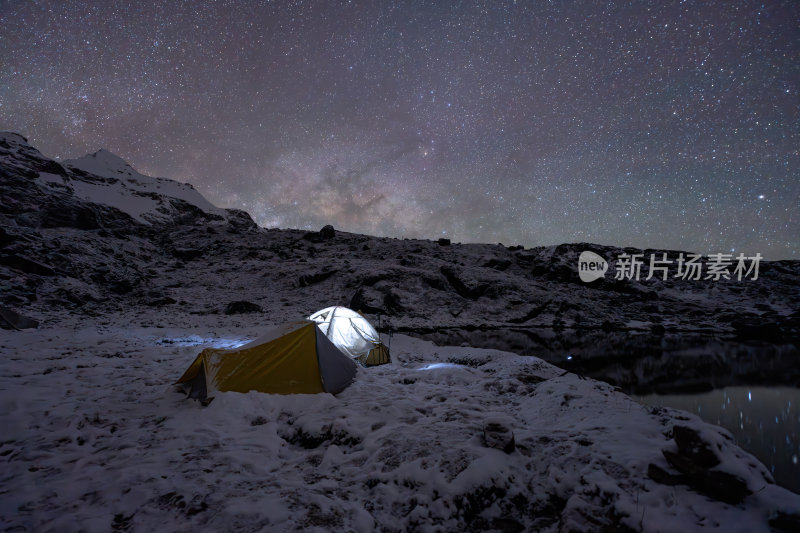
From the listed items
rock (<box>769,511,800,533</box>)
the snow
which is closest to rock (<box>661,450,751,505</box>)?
rock (<box>769,511,800,533</box>)

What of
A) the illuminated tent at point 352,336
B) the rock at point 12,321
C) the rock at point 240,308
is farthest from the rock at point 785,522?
the rock at point 240,308

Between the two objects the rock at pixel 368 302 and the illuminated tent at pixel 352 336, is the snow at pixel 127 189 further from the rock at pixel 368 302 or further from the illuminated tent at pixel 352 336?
the illuminated tent at pixel 352 336

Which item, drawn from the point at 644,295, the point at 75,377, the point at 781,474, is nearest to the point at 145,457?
the point at 75,377

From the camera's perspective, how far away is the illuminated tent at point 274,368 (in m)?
7.27

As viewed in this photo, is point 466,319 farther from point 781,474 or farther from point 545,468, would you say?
point 545,468

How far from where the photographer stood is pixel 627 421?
5.60 metres

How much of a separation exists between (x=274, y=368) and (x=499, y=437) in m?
5.25

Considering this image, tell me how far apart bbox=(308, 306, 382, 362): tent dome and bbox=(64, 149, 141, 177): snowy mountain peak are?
172 metres

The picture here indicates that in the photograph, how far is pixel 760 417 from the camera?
10477 mm

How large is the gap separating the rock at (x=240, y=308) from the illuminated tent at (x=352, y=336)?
1926cm

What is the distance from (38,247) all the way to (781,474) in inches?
1804

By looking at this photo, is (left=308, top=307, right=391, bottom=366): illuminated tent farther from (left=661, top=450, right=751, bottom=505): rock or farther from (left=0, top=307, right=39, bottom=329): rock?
(left=0, top=307, right=39, bottom=329): rock

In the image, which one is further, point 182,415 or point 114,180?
point 114,180

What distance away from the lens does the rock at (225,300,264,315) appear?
93.7 feet
